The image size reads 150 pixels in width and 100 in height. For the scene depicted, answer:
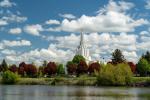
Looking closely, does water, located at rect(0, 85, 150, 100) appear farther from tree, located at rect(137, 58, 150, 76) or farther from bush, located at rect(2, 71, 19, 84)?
bush, located at rect(2, 71, 19, 84)

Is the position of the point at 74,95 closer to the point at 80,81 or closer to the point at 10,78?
the point at 80,81

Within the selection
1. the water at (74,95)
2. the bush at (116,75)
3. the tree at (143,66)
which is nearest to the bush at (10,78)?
the bush at (116,75)

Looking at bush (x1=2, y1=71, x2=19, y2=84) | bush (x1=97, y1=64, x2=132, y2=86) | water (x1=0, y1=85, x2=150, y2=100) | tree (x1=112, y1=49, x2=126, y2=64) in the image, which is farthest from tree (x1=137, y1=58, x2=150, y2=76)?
water (x1=0, y1=85, x2=150, y2=100)

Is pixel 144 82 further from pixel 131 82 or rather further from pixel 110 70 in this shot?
pixel 110 70

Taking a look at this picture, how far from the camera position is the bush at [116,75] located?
141 m

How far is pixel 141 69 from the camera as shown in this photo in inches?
6939

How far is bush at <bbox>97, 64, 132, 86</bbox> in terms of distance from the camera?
5556 inches

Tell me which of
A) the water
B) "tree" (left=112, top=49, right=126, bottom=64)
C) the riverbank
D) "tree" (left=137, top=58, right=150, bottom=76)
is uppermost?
"tree" (left=112, top=49, right=126, bottom=64)

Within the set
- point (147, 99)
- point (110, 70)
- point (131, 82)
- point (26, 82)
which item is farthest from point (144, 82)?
point (147, 99)

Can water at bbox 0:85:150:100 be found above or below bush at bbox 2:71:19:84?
below

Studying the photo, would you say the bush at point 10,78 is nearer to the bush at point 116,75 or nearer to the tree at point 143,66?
the bush at point 116,75

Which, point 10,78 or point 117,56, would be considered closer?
point 10,78

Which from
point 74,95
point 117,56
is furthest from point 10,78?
point 74,95

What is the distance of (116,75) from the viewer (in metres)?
142
